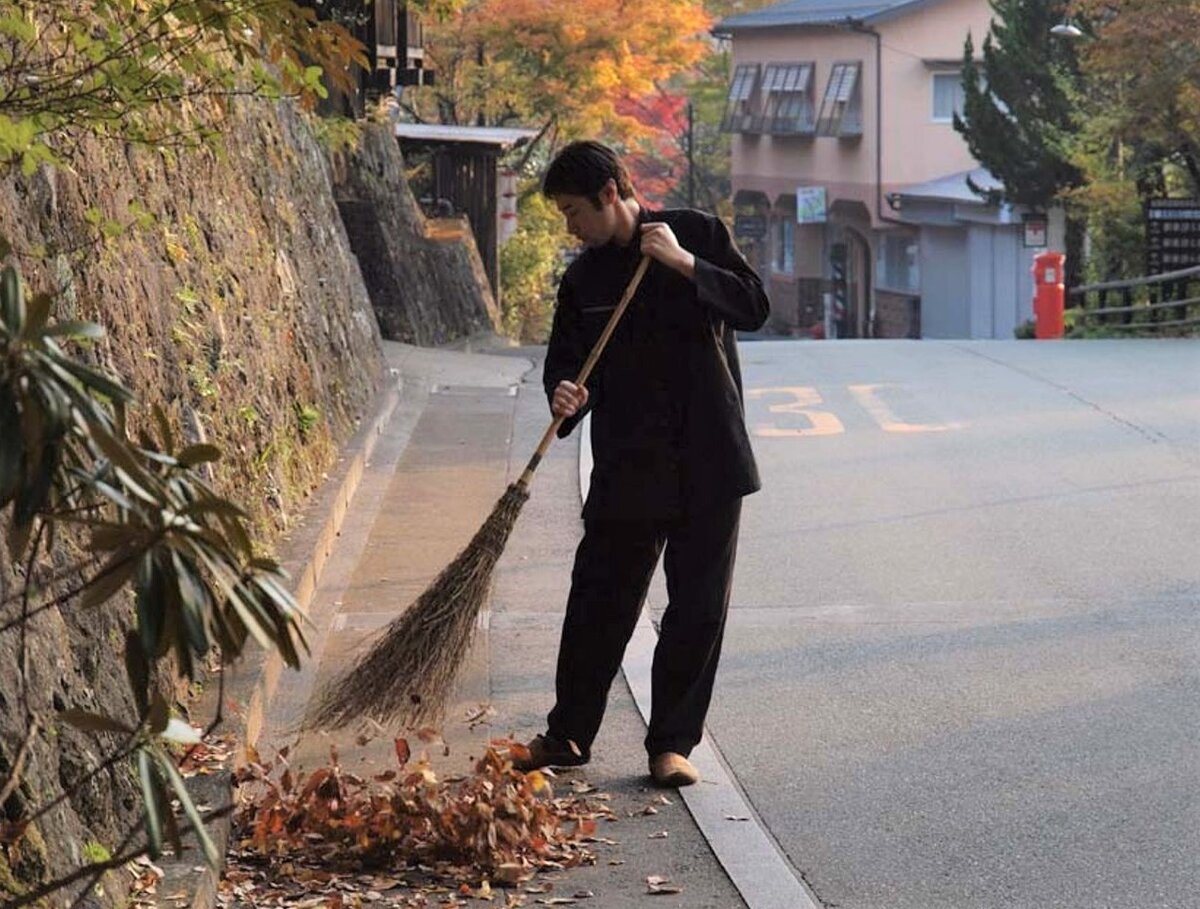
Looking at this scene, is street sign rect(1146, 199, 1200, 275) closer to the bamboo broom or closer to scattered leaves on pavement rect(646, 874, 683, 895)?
the bamboo broom

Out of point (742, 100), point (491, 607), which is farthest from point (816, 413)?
point (742, 100)

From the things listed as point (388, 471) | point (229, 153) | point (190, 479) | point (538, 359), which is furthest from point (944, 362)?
point (190, 479)

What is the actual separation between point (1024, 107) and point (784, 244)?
22067mm

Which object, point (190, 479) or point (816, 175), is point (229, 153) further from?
point (816, 175)

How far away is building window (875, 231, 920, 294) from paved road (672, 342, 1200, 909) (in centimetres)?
3470

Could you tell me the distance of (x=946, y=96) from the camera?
50875 mm

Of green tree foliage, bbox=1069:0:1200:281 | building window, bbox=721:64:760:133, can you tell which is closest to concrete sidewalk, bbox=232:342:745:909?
green tree foliage, bbox=1069:0:1200:281

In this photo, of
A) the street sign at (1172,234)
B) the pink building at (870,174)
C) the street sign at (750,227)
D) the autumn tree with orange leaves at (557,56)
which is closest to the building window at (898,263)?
the pink building at (870,174)

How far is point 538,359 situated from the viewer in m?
22.2

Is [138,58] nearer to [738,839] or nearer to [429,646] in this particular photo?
[429,646]

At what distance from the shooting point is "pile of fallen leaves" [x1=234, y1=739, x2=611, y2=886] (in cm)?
579

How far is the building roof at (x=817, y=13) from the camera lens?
1959 inches

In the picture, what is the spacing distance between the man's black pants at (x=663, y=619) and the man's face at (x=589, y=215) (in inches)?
35.8

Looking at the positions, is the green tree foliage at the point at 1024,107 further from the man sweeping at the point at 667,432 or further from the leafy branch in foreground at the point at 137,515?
the leafy branch in foreground at the point at 137,515
